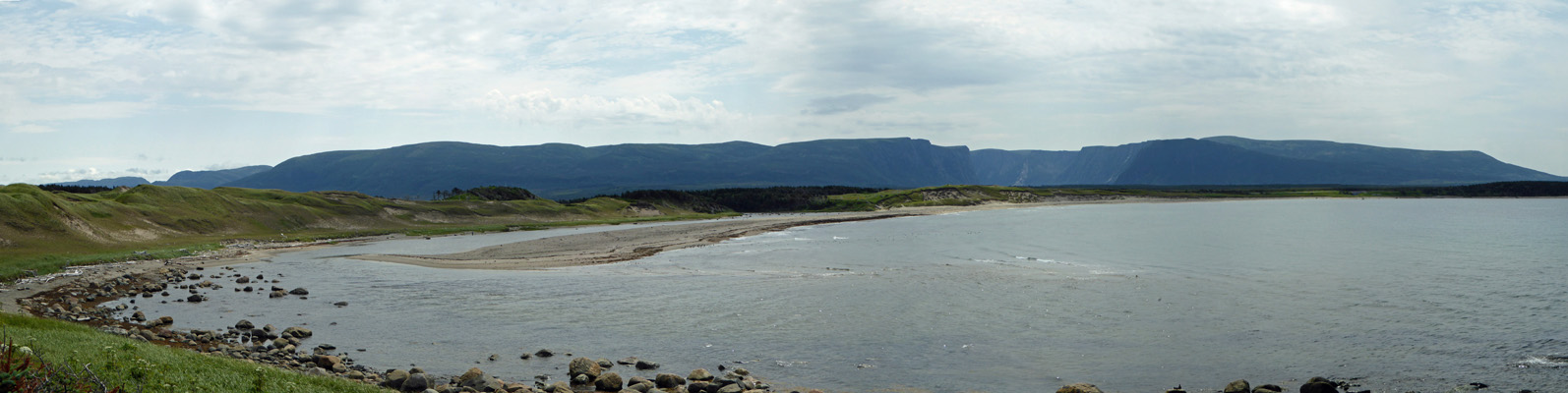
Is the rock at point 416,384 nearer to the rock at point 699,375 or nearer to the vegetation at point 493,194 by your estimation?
the rock at point 699,375

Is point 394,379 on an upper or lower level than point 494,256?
lower

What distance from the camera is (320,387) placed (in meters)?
15.8

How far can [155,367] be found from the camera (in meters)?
15.1

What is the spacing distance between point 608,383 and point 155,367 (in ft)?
28.4

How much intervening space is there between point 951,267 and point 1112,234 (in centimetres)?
3649

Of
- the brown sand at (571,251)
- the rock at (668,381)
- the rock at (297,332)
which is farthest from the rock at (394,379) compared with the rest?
the brown sand at (571,251)

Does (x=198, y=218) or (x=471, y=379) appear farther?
(x=198, y=218)

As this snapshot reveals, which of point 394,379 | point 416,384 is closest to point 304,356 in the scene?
point 394,379

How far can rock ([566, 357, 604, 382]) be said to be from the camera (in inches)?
825

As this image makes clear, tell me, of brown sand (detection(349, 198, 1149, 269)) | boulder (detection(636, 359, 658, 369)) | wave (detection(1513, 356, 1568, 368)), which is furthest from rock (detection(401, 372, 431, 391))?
brown sand (detection(349, 198, 1149, 269))

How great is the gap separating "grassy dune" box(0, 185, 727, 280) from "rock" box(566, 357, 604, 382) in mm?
35402

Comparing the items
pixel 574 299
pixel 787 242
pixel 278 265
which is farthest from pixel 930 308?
pixel 278 265

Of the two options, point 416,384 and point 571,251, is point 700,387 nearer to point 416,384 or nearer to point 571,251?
point 416,384

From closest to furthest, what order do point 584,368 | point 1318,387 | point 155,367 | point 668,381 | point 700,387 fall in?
point 155,367 < point 1318,387 < point 700,387 < point 668,381 < point 584,368
